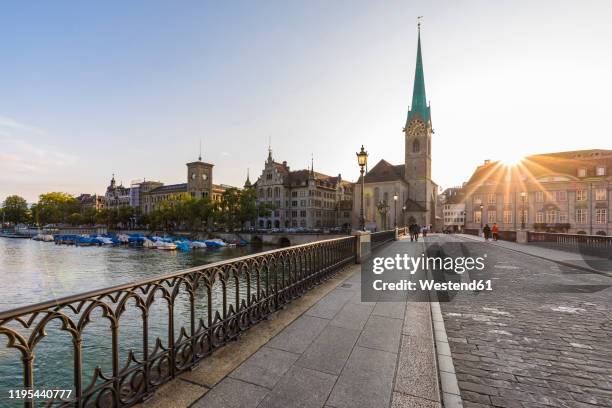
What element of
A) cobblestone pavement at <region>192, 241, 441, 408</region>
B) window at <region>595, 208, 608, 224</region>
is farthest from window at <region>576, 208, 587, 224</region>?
cobblestone pavement at <region>192, 241, 441, 408</region>

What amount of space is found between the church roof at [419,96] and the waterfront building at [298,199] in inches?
1122

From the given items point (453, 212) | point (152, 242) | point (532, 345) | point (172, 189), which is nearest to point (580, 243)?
point (532, 345)

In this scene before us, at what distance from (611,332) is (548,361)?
2.18 meters

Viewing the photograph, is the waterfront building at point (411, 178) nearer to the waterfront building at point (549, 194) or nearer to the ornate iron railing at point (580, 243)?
the waterfront building at point (549, 194)

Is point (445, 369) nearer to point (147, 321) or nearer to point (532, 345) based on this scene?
point (532, 345)

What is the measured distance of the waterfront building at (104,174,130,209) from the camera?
12097 cm

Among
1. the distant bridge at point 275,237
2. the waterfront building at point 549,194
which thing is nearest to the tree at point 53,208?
the distant bridge at point 275,237

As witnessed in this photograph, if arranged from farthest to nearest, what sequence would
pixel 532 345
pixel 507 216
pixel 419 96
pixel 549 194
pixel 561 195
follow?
1. pixel 419 96
2. pixel 507 216
3. pixel 549 194
4. pixel 561 195
5. pixel 532 345

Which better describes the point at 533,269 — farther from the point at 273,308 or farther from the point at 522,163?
the point at 522,163

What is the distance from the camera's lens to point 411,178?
70250mm

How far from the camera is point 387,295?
721cm

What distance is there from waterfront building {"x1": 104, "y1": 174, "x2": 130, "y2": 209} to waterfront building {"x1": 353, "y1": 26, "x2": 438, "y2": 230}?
9875 cm

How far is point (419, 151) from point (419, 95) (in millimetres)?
13934

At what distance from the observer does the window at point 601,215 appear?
47469 mm
